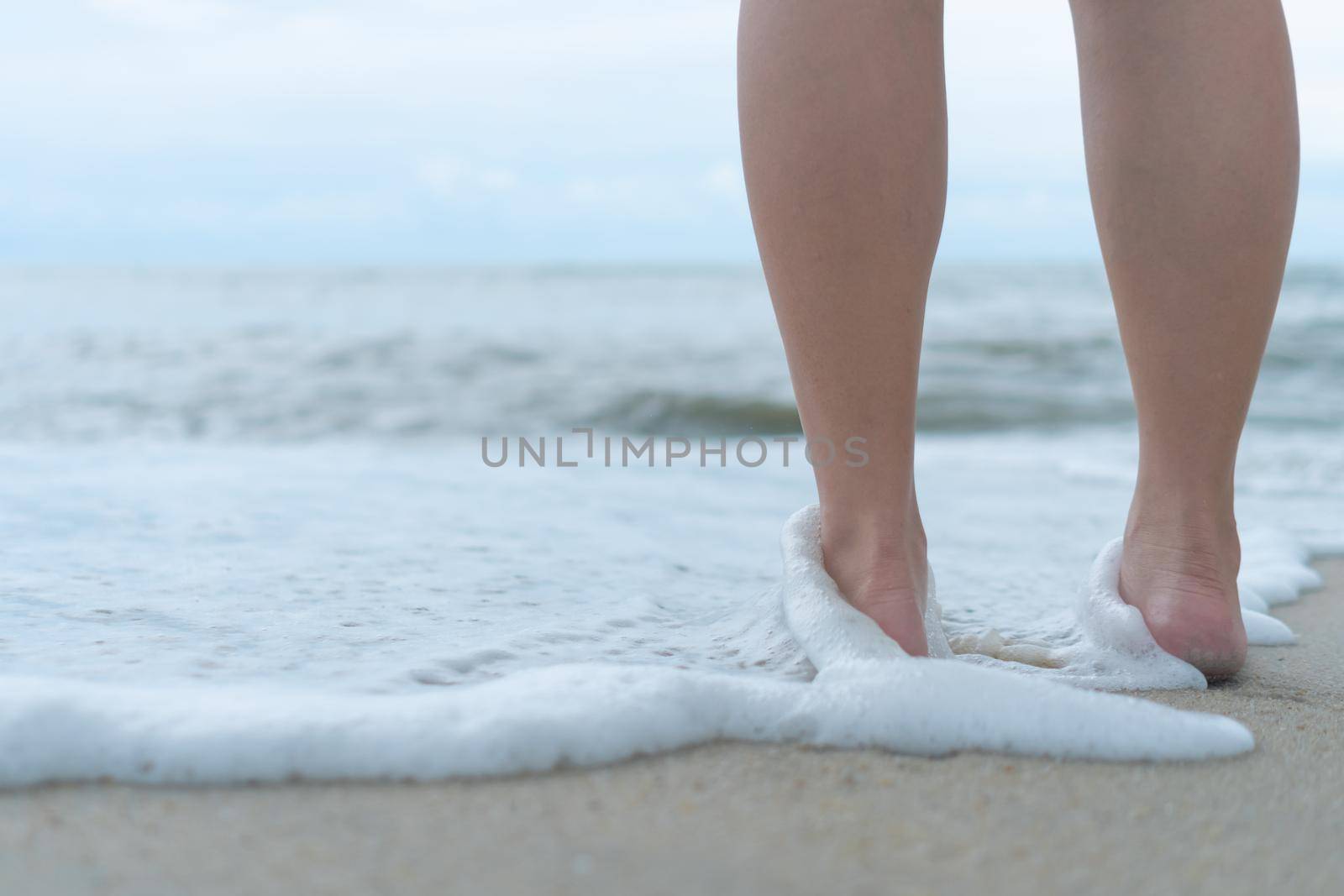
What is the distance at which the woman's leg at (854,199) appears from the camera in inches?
39.2

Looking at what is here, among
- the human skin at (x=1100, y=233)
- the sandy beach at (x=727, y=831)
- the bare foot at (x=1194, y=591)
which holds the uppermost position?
the human skin at (x=1100, y=233)

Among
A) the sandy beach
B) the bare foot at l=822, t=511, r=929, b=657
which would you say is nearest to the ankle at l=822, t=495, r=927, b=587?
the bare foot at l=822, t=511, r=929, b=657

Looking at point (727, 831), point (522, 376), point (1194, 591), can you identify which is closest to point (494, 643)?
point (727, 831)

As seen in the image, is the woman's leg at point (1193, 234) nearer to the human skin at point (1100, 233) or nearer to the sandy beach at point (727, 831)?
the human skin at point (1100, 233)

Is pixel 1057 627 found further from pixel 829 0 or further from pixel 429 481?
pixel 429 481

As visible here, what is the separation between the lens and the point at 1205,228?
3.47 feet

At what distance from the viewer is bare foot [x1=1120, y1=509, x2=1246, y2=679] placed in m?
1.13

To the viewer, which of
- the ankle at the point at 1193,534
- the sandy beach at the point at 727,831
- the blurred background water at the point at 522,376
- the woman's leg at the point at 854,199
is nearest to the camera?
the sandy beach at the point at 727,831

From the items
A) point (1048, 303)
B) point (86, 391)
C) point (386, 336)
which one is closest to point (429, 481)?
Result: point (86, 391)

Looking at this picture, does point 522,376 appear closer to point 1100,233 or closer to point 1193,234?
point 1100,233

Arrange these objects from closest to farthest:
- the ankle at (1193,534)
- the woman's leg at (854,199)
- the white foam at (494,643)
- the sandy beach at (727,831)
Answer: the sandy beach at (727,831) → the white foam at (494,643) → the woman's leg at (854,199) → the ankle at (1193,534)

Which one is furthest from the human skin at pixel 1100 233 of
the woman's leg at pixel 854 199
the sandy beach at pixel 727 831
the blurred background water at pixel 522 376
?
the blurred background water at pixel 522 376

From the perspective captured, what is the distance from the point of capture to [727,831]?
715mm

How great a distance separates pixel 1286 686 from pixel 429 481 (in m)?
1.80
